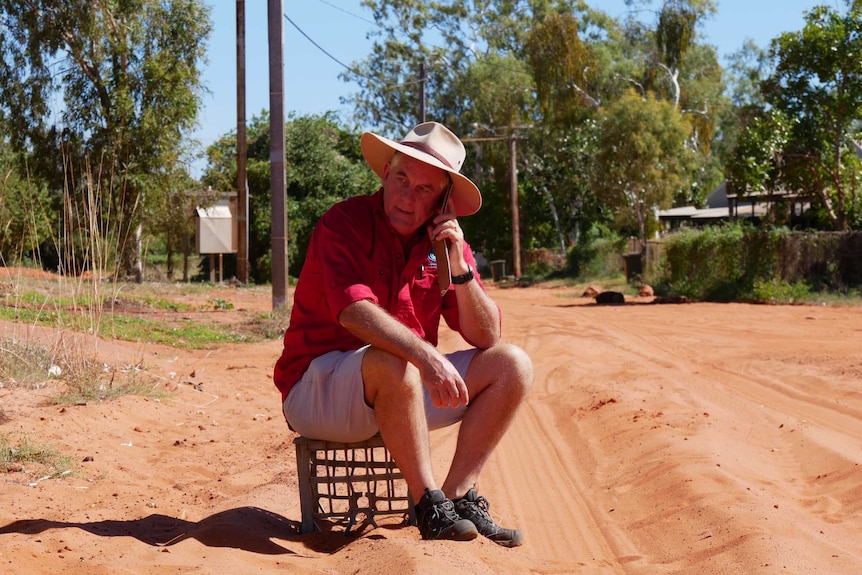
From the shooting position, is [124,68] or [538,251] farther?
[538,251]

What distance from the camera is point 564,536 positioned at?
195 inches

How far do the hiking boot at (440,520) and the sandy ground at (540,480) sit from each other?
57 mm

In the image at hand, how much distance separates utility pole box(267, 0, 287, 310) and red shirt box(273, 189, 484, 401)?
10799mm

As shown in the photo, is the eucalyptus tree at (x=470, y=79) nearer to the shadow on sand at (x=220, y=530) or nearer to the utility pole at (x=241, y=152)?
the utility pole at (x=241, y=152)

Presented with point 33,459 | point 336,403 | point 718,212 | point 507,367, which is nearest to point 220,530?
point 336,403

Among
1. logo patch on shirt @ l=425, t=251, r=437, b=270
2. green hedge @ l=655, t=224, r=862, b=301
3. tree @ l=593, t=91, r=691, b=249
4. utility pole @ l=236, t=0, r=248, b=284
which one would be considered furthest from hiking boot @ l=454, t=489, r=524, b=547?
tree @ l=593, t=91, r=691, b=249

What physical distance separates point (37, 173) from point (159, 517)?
22.4 meters

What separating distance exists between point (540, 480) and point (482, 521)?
1942mm

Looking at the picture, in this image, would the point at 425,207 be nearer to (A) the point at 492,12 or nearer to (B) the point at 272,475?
(B) the point at 272,475

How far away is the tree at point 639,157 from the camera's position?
104 feet

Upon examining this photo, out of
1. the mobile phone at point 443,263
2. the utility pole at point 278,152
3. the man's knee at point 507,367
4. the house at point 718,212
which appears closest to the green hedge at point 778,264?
the house at point 718,212

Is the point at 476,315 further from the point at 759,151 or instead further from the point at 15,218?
the point at 759,151

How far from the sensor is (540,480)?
20.4 feet

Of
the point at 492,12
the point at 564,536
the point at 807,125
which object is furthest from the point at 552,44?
the point at 564,536
